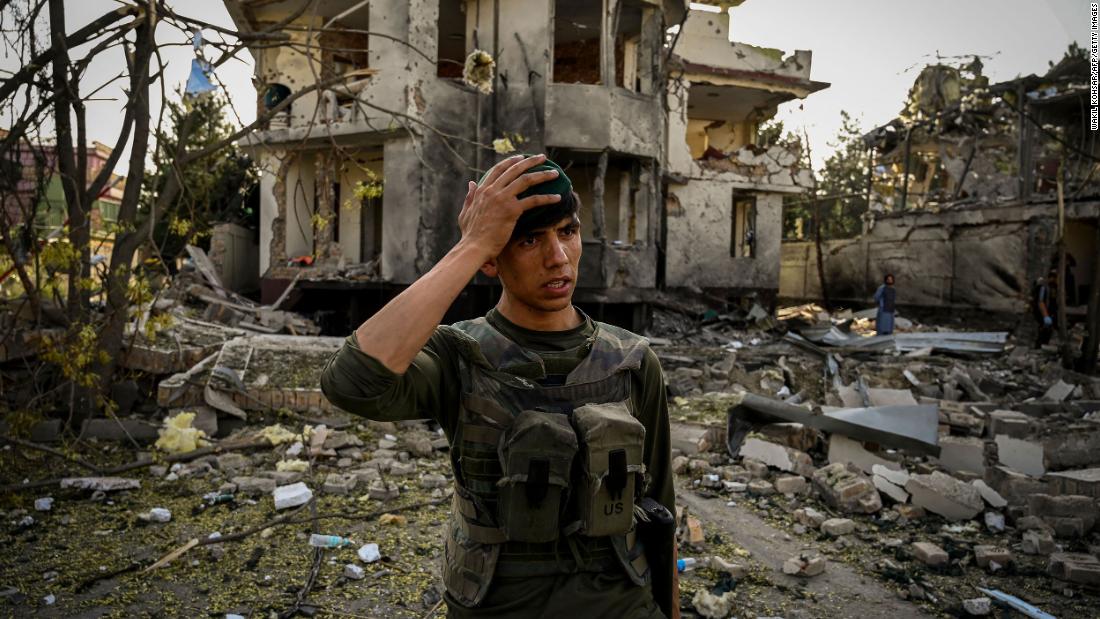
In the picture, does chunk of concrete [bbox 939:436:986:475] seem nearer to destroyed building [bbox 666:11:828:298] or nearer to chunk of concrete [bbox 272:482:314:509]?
chunk of concrete [bbox 272:482:314:509]

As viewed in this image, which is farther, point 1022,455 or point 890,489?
point 1022,455

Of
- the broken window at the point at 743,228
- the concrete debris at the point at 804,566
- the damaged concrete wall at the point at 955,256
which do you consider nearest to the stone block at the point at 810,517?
the concrete debris at the point at 804,566

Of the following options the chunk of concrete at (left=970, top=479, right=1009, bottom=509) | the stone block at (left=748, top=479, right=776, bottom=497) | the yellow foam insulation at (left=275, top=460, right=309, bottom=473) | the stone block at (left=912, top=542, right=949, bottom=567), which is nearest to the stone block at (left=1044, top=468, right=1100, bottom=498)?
the chunk of concrete at (left=970, top=479, right=1009, bottom=509)

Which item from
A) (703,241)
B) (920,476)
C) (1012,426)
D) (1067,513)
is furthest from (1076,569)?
(703,241)

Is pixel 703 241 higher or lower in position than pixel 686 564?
higher

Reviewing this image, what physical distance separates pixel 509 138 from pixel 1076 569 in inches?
348

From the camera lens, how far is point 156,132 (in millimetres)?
4703

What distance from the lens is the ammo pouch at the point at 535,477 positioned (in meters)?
1.40

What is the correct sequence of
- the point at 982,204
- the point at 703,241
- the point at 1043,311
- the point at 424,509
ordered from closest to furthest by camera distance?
the point at 424,509
the point at 1043,311
the point at 982,204
the point at 703,241

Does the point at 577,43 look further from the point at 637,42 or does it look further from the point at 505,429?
the point at 505,429

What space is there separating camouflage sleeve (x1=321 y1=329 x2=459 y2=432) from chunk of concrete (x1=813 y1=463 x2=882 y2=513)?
418 centimetres

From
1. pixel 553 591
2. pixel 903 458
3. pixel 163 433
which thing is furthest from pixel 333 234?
pixel 553 591

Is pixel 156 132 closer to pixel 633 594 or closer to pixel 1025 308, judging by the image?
pixel 633 594

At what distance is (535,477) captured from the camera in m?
1.39
